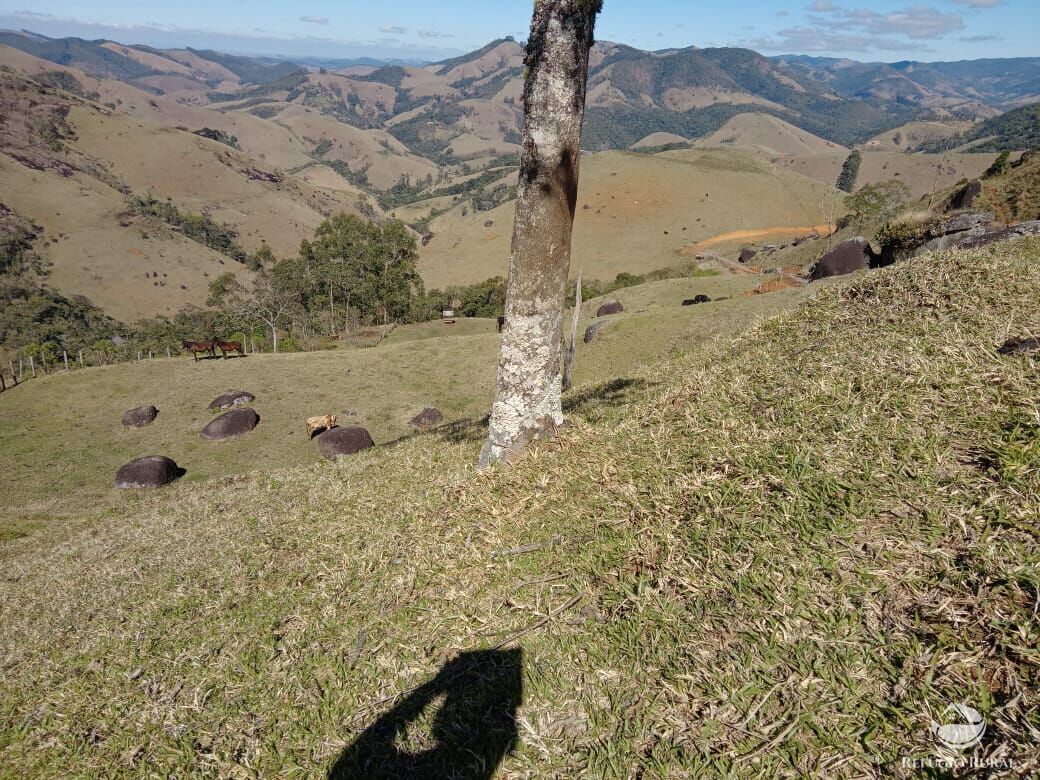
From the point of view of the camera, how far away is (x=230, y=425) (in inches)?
1096

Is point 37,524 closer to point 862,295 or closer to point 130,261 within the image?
point 862,295

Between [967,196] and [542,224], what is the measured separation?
46.0m

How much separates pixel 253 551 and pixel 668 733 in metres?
6.63

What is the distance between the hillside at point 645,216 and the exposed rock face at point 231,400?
8497 centimetres

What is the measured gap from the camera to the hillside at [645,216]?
115250 millimetres

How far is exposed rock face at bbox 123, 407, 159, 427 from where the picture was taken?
95.4 ft

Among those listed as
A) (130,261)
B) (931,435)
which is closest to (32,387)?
(931,435)

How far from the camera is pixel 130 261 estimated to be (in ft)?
472

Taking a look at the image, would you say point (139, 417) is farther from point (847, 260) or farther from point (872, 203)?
point (872, 203)

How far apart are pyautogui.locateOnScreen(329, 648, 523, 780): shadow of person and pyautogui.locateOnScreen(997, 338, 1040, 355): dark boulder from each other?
641 cm

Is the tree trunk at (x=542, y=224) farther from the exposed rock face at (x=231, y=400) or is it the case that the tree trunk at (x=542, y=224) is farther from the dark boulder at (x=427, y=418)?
the exposed rock face at (x=231, y=400)

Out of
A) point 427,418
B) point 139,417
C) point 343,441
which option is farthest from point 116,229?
point 343,441
